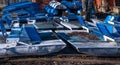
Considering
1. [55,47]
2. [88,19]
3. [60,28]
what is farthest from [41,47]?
[88,19]

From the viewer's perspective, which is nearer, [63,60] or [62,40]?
[63,60]

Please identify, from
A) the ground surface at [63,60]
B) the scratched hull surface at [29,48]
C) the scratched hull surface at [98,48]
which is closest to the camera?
the ground surface at [63,60]

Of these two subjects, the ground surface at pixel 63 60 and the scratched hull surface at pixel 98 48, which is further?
the scratched hull surface at pixel 98 48

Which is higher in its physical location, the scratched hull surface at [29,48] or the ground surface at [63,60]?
the scratched hull surface at [29,48]

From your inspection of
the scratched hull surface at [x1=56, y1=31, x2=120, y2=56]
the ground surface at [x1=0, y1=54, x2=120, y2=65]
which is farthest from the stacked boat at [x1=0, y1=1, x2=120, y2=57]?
the ground surface at [x1=0, y1=54, x2=120, y2=65]

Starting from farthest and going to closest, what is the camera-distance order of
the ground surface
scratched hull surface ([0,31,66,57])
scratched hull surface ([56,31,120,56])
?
scratched hull surface ([56,31,120,56])
scratched hull surface ([0,31,66,57])
the ground surface

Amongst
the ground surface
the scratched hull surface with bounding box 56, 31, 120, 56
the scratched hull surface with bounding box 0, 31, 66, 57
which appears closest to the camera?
the ground surface

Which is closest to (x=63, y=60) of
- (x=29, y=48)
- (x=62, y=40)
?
(x=29, y=48)

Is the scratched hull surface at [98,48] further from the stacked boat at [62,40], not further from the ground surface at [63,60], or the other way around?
the ground surface at [63,60]

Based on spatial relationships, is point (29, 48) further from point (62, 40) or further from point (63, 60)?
point (62, 40)

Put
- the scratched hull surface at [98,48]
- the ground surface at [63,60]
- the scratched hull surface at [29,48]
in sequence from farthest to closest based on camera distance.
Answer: the scratched hull surface at [98,48] < the scratched hull surface at [29,48] < the ground surface at [63,60]

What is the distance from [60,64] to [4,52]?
5.19 ft

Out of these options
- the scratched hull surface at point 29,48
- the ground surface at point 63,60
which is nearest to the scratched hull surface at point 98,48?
the ground surface at point 63,60

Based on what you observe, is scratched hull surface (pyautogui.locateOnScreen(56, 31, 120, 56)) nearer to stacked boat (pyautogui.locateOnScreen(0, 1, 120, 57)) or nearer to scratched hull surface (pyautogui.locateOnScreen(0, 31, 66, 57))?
stacked boat (pyautogui.locateOnScreen(0, 1, 120, 57))
